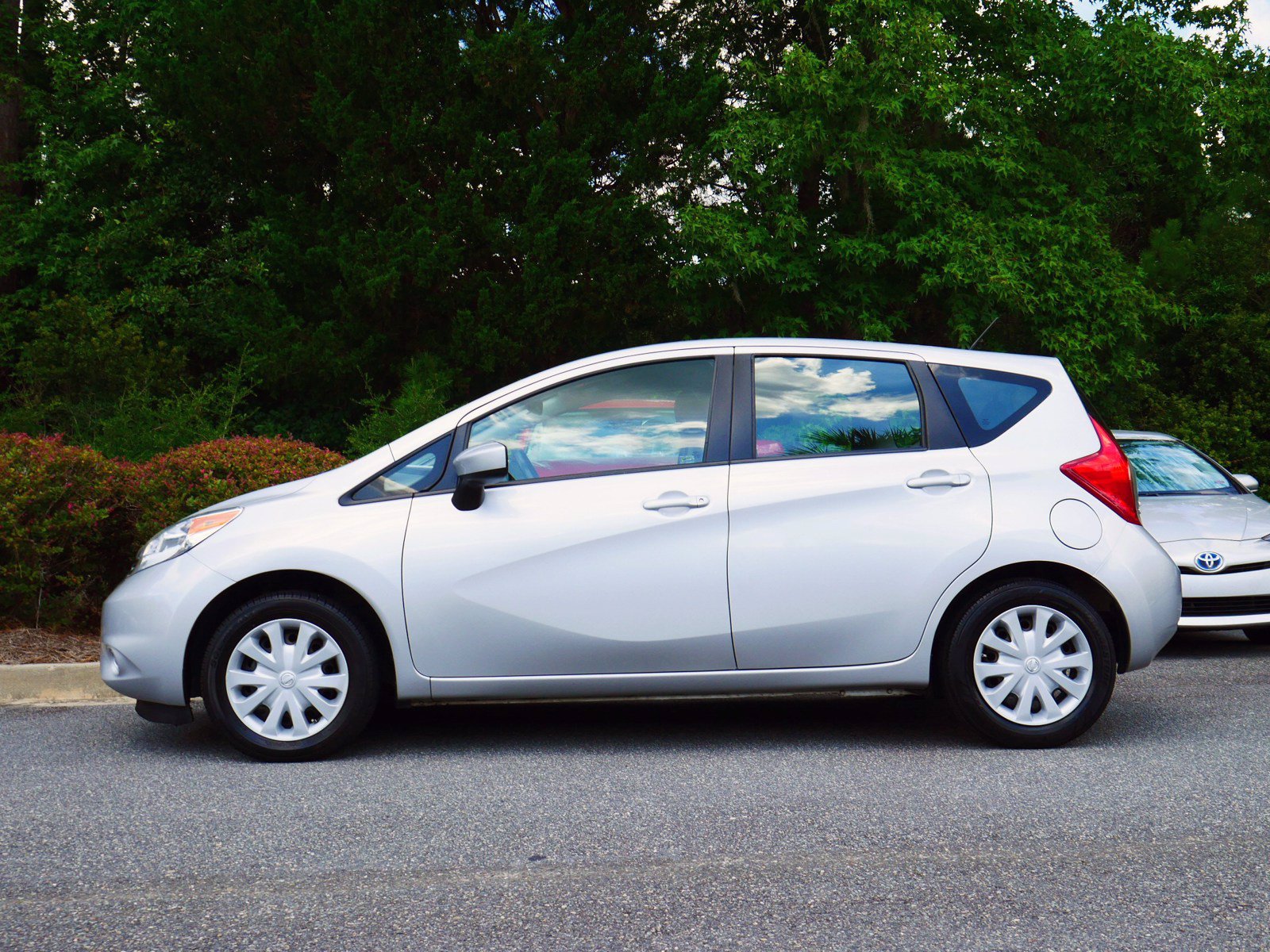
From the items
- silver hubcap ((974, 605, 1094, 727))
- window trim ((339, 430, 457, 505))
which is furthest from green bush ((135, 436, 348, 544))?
silver hubcap ((974, 605, 1094, 727))

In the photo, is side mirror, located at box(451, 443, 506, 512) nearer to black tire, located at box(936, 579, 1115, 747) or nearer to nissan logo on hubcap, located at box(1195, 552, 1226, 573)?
black tire, located at box(936, 579, 1115, 747)

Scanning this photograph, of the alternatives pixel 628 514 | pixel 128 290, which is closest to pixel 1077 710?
pixel 628 514

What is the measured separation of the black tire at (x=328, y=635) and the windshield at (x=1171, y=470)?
20.4ft

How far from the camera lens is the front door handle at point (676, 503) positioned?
205 inches

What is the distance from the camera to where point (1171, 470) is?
9500mm

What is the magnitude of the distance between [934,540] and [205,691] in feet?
10.4

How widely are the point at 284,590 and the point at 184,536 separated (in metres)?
0.53

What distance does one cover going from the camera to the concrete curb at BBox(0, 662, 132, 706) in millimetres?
6727

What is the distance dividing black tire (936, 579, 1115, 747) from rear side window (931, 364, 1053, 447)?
0.72 meters

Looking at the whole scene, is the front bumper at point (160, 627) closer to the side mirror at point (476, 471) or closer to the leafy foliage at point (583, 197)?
the side mirror at point (476, 471)

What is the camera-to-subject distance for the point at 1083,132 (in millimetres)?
19078

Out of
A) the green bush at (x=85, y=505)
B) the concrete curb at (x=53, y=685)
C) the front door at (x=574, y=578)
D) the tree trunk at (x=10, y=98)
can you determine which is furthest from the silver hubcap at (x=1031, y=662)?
the tree trunk at (x=10, y=98)

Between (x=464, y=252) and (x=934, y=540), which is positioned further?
(x=464, y=252)

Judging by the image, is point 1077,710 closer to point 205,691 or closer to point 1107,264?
point 205,691
